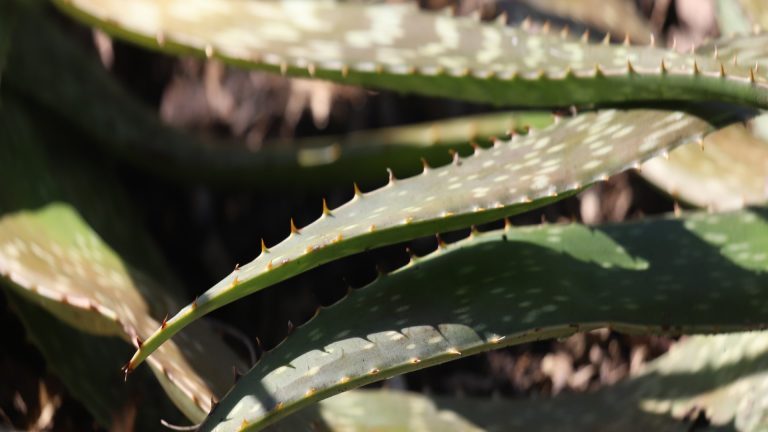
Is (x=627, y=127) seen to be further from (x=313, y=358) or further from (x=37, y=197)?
(x=37, y=197)

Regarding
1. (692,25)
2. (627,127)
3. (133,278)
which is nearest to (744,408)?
(627,127)

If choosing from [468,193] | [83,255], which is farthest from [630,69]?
[83,255]

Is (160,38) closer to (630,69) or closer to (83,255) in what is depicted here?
(83,255)

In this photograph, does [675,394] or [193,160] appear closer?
[675,394]

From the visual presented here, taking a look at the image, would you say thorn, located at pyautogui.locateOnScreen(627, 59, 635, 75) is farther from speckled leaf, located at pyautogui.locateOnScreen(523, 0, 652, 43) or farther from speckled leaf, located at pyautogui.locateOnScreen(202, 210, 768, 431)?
speckled leaf, located at pyautogui.locateOnScreen(523, 0, 652, 43)

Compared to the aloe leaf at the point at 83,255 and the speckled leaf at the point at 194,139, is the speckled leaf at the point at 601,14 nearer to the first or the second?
the speckled leaf at the point at 194,139

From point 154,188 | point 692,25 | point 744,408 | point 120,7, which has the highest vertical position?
point 120,7

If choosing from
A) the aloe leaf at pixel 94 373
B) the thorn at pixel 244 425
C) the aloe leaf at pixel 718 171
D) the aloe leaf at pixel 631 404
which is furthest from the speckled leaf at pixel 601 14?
the thorn at pixel 244 425
